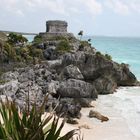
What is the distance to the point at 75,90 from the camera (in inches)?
1107

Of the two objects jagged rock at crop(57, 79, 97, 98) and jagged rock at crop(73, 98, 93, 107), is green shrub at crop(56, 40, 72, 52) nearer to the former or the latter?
jagged rock at crop(57, 79, 97, 98)

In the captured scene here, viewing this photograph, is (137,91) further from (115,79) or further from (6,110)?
(6,110)

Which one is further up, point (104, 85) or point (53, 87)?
point (53, 87)

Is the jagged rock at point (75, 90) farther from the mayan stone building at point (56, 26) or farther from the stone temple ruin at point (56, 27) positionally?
the mayan stone building at point (56, 26)

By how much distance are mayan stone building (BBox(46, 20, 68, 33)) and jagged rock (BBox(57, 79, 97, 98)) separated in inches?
1240

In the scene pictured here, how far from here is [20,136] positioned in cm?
425

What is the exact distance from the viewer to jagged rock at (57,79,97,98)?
28.0 m

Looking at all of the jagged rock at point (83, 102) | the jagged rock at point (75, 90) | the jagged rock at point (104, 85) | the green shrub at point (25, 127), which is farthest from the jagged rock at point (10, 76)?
the green shrub at point (25, 127)

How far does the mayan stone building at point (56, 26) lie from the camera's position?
6069 cm

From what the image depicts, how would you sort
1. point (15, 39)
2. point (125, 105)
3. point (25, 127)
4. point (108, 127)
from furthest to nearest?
point (15, 39) < point (125, 105) < point (108, 127) < point (25, 127)

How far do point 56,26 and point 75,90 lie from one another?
33.9 meters

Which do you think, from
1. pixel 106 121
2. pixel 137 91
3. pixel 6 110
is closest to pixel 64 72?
pixel 137 91

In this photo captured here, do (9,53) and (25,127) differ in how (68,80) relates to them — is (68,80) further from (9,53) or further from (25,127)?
(25,127)

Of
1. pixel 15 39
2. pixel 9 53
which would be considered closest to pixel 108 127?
pixel 9 53
